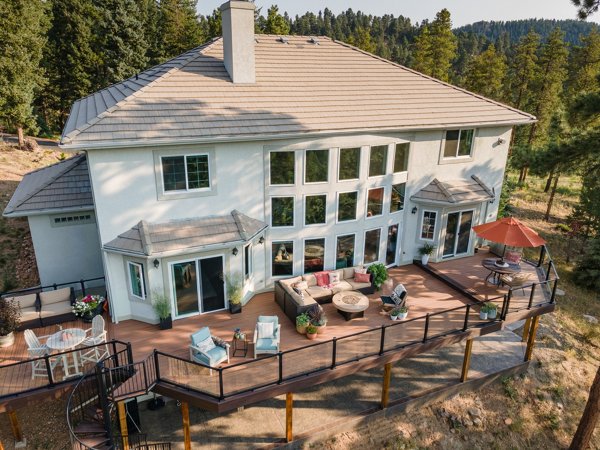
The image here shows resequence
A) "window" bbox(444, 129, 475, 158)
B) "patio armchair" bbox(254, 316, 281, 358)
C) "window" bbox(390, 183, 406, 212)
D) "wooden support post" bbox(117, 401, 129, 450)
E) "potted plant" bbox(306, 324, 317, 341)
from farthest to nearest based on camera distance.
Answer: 1. "window" bbox(444, 129, 475, 158)
2. "window" bbox(390, 183, 406, 212)
3. "potted plant" bbox(306, 324, 317, 341)
4. "patio armchair" bbox(254, 316, 281, 358)
5. "wooden support post" bbox(117, 401, 129, 450)

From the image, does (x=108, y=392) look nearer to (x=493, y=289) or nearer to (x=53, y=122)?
(x=493, y=289)

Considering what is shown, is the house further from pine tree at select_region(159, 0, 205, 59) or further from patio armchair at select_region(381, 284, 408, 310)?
pine tree at select_region(159, 0, 205, 59)

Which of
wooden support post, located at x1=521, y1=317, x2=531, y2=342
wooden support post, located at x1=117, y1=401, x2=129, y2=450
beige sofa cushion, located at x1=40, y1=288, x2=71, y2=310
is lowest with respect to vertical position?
wooden support post, located at x1=521, y1=317, x2=531, y2=342

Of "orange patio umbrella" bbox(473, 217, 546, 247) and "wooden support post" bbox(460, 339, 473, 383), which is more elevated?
"orange patio umbrella" bbox(473, 217, 546, 247)

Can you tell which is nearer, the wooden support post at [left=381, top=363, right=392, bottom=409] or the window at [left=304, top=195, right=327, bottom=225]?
the wooden support post at [left=381, top=363, right=392, bottom=409]

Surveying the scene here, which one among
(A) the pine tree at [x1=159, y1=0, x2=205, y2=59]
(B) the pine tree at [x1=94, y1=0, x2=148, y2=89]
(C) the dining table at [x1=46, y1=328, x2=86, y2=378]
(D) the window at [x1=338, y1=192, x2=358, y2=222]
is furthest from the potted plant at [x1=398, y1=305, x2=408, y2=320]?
(A) the pine tree at [x1=159, y1=0, x2=205, y2=59]

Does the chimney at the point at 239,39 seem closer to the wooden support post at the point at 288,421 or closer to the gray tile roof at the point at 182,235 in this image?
the gray tile roof at the point at 182,235

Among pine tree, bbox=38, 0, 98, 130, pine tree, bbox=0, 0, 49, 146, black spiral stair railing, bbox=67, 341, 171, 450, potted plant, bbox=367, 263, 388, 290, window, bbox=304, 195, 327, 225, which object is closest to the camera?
black spiral stair railing, bbox=67, 341, 171, 450
